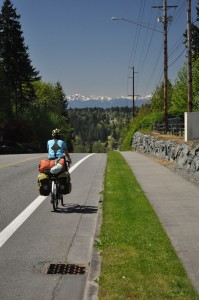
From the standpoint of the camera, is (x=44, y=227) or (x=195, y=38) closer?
(x=44, y=227)

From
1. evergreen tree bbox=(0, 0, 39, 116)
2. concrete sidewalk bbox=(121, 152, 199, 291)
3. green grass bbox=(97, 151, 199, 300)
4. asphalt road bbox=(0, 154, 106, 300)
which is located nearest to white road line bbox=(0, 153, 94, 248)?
asphalt road bbox=(0, 154, 106, 300)

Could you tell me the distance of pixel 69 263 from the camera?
6621 mm

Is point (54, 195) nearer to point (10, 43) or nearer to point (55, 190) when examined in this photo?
point (55, 190)

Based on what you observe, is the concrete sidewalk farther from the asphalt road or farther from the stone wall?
the asphalt road

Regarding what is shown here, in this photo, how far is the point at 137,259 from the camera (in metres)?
6.44

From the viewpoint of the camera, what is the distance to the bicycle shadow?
10.8 m

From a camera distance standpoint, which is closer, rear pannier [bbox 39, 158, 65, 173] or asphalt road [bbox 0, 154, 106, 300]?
asphalt road [bbox 0, 154, 106, 300]

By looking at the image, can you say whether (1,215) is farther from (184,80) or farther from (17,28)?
(184,80)

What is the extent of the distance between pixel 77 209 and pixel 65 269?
4716 mm

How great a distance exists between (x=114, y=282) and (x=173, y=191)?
802 cm

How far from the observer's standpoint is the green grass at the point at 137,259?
17.0ft

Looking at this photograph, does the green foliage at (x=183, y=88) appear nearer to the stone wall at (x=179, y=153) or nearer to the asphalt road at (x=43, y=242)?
the stone wall at (x=179, y=153)

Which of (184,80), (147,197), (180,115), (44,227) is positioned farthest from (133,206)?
(184,80)

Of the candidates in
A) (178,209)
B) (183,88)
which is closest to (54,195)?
(178,209)
